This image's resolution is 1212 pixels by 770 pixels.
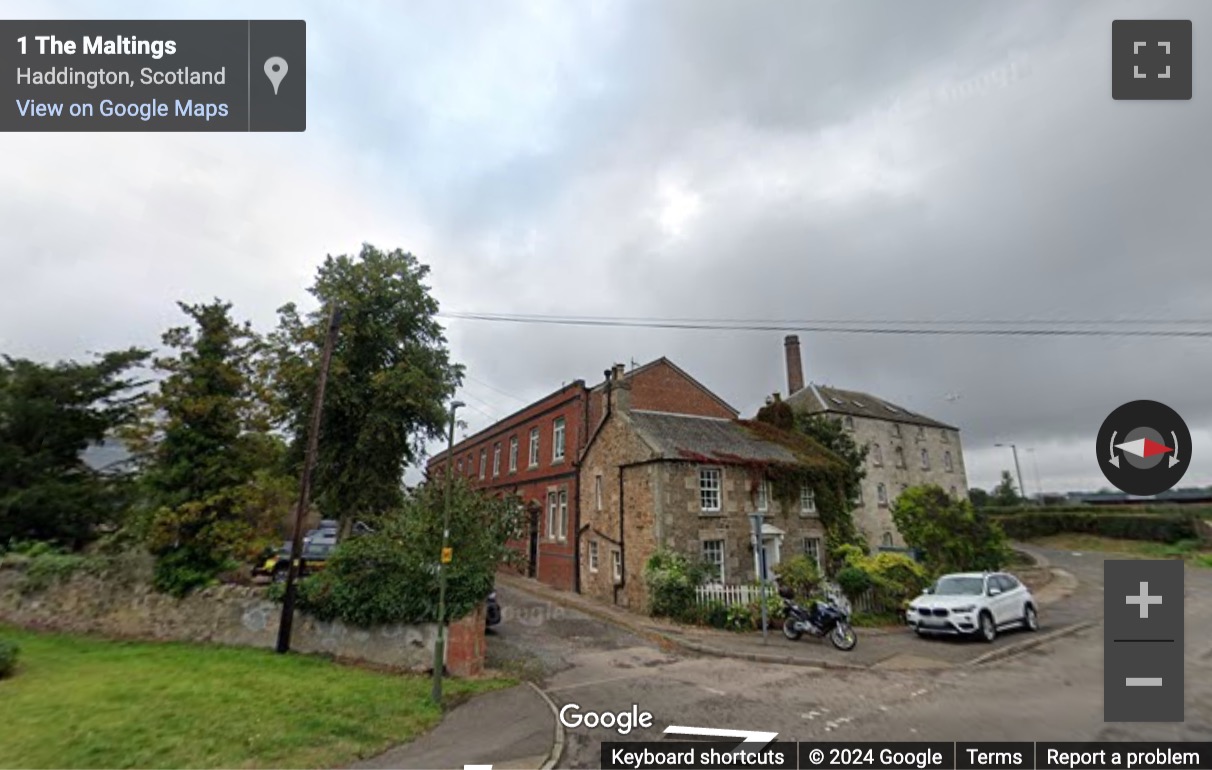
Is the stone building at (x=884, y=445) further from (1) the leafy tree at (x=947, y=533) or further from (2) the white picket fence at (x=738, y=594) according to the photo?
(2) the white picket fence at (x=738, y=594)

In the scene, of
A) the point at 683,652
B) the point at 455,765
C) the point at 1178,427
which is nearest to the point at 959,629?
the point at 683,652

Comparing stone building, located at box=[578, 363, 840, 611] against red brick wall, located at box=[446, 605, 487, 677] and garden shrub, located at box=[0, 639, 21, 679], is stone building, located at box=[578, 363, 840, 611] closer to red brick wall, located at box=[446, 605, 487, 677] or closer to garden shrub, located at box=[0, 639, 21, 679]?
red brick wall, located at box=[446, 605, 487, 677]

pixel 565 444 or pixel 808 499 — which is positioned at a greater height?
pixel 565 444

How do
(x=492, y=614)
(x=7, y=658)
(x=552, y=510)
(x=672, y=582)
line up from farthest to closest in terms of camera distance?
(x=552, y=510) → (x=672, y=582) → (x=492, y=614) → (x=7, y=658)

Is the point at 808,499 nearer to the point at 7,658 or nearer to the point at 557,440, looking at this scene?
the point at 557,440

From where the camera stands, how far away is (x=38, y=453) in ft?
66.9

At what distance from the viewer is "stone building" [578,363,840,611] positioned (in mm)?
19734

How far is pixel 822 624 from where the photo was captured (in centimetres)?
1472

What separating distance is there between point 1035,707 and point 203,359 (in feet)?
66.7

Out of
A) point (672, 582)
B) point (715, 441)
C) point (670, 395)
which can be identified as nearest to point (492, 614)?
point (672, 582)

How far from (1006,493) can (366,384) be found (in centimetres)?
7968

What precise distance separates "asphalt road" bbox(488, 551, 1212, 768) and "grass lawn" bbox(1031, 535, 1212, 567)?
83.0 ft

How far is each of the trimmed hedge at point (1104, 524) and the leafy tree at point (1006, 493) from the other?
2457cm

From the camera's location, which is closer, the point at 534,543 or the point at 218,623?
the point at 218,623
